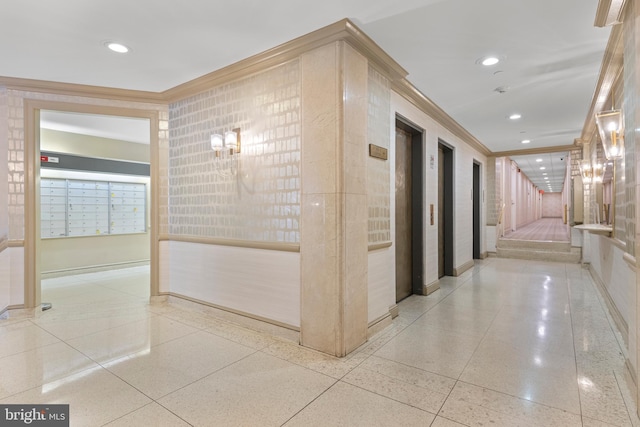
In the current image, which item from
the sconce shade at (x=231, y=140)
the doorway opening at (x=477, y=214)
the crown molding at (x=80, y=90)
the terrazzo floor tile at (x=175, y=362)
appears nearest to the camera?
the terrazzo floor tile at (x=175, y=362)

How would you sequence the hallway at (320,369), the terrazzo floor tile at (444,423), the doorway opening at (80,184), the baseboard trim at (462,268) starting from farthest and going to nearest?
the baseboard trim at (462,268) < the doorway opening at (80,184) < the hallway at (320,369) < the terrazzo floor tile at (444,423)

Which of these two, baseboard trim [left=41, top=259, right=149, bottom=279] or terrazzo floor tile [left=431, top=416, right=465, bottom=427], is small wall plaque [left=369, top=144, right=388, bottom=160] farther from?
baseboard trim [left=41, top=259, right=149, bottom=279]

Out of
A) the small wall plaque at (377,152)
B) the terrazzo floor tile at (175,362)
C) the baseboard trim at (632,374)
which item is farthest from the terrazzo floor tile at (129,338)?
the baseboard trim at (632,374)

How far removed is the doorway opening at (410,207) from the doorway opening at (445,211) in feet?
4.07

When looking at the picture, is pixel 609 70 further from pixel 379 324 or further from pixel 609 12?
pixel 379 324

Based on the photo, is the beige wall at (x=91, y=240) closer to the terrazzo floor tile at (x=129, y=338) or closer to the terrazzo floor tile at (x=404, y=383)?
the terrazzo floor tile at (x=129, y=338)

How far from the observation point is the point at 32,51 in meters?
3.02

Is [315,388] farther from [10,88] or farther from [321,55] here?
[10,88]

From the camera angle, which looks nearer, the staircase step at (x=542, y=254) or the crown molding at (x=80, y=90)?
the crown molding at (x=80, y=90)

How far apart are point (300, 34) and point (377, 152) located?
1257mm

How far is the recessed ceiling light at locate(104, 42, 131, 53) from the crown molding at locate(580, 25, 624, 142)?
415 cm

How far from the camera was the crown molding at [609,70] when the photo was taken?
8.77ft

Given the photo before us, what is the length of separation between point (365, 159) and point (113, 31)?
7.85 ft

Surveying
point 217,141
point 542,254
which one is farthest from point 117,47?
point 542,254
